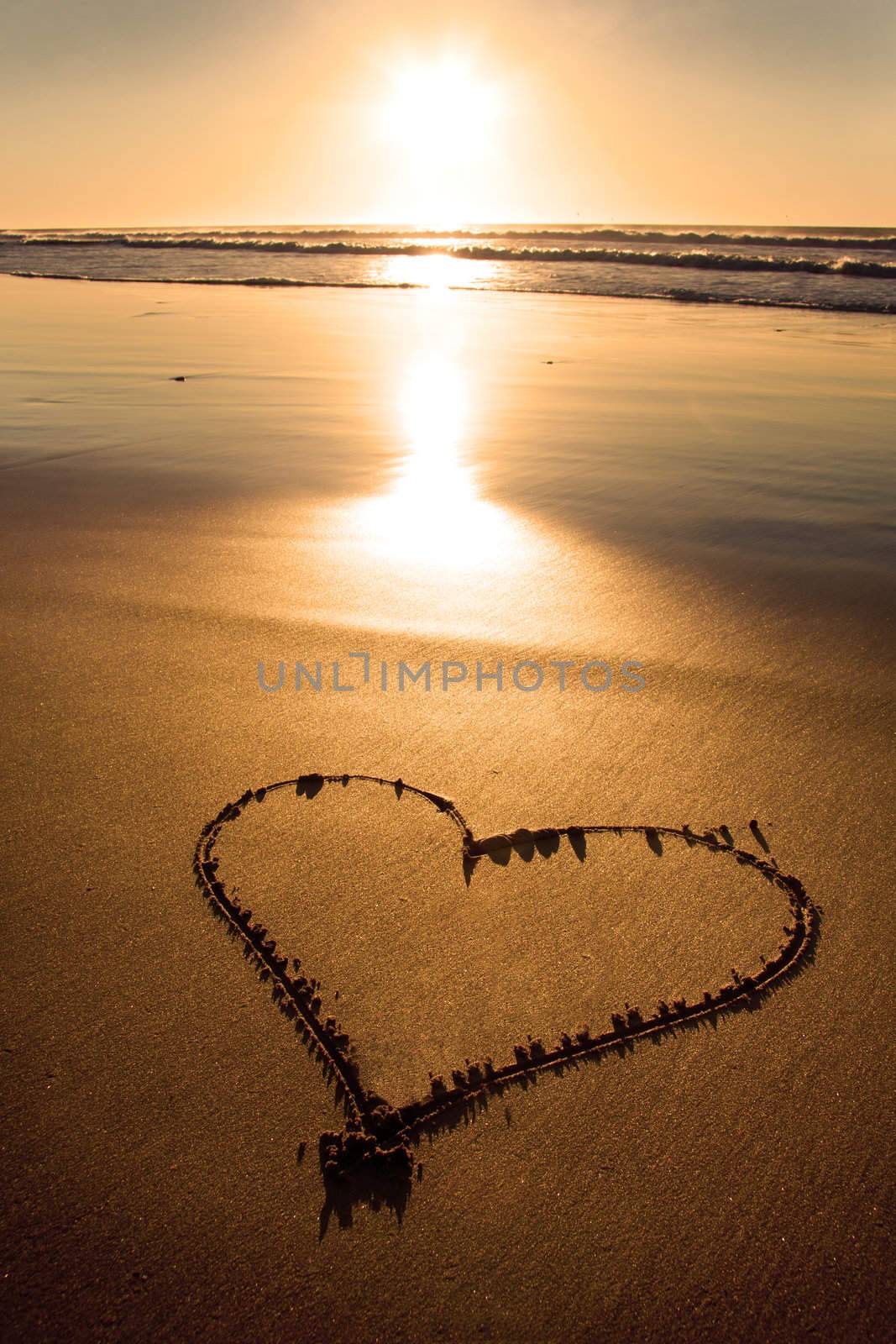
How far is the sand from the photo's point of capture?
116 centimetres

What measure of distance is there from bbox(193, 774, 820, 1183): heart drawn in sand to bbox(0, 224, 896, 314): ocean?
12.0 m

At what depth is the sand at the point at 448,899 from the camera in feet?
3.82

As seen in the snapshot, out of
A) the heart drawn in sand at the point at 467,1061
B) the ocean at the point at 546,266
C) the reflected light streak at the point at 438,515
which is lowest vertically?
the heart drawn in sand at the point at 467,1061

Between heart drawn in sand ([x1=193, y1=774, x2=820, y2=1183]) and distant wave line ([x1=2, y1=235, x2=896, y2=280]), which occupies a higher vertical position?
distant wave line ([x1=2, y1=235, x2=896, y2=280])

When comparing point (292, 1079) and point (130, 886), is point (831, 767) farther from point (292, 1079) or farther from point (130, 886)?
point (130, 886)

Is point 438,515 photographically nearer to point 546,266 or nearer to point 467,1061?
point 467,1061

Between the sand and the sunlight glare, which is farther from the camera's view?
the sunlight glare

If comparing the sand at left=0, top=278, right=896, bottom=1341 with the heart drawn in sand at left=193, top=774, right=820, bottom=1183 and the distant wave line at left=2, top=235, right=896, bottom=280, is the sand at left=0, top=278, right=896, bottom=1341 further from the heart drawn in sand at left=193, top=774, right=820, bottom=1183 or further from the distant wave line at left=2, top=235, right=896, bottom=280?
the distant wave line at left=2, top=235, right=896, bottom=280

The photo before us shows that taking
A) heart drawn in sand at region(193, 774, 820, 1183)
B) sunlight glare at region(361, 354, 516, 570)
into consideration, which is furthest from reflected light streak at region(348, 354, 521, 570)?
heart drawn in sand at region(193, 774, 820, 1183)

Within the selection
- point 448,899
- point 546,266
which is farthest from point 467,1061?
point 546,266

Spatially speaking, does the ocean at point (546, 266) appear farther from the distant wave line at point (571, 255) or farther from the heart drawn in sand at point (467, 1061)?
the heart drawn in sand at point (467, 1061)

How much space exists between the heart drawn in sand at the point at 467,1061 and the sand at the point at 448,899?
3 cm

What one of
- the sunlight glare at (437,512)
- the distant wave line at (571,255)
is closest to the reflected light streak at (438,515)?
the sunlight glare at (437,512)

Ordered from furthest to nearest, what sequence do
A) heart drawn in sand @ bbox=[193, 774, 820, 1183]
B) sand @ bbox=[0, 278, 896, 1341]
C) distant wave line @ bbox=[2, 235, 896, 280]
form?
1. distant wave line @ bbox=[2, 235, 896, 280]
2. heart drawn in sand @ bbox=[193, 774, 820, 1183]
3. sand @ bbox=[0, 278, 896, 1341]
